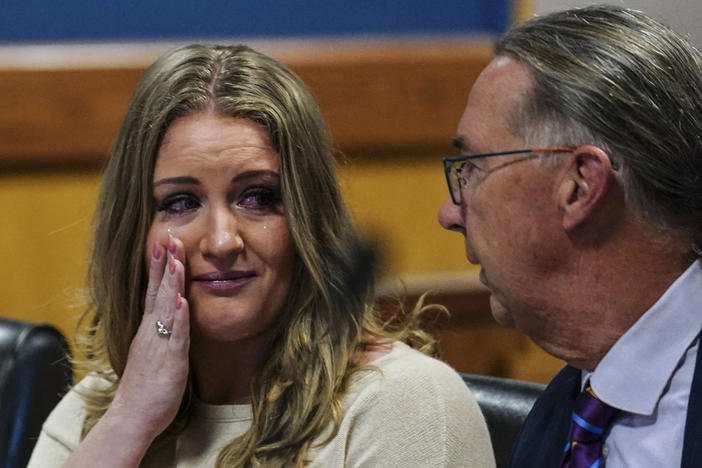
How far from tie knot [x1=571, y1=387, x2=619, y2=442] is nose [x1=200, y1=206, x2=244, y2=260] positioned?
0.59 meters

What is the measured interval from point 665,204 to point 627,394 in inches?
9.4

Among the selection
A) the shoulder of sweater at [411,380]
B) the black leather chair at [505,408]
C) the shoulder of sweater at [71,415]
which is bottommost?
the shoulder of sweater at [71,415]

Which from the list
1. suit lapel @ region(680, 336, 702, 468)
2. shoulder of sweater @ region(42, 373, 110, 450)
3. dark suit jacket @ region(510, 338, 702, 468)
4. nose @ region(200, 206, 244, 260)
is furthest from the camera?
shoulder of sweater @ region(42, 373, 110, 450)

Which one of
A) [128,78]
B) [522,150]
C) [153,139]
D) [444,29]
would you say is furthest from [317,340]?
[444,29]

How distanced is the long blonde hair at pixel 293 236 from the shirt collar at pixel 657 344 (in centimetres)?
51

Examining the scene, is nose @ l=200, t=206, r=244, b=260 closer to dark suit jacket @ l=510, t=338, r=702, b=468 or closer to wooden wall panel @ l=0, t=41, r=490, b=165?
dark suit jacket @ l=510, t=338, r=702, b=468

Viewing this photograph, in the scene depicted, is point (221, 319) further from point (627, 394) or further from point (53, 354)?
point (627, 394)

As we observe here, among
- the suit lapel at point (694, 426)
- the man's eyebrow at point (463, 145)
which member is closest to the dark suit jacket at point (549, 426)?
the suit lapel at point (694, 426)

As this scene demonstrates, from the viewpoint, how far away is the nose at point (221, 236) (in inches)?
64.4

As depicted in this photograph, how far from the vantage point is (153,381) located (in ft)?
5.62

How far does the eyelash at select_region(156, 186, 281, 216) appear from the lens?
1.68 metres

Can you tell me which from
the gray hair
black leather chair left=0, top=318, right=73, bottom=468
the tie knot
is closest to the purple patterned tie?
the tie knot

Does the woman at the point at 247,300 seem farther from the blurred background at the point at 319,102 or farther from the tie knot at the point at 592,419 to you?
the blurred background at the point at 319,102

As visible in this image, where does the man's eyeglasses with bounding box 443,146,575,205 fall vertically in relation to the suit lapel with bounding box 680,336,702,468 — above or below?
above
